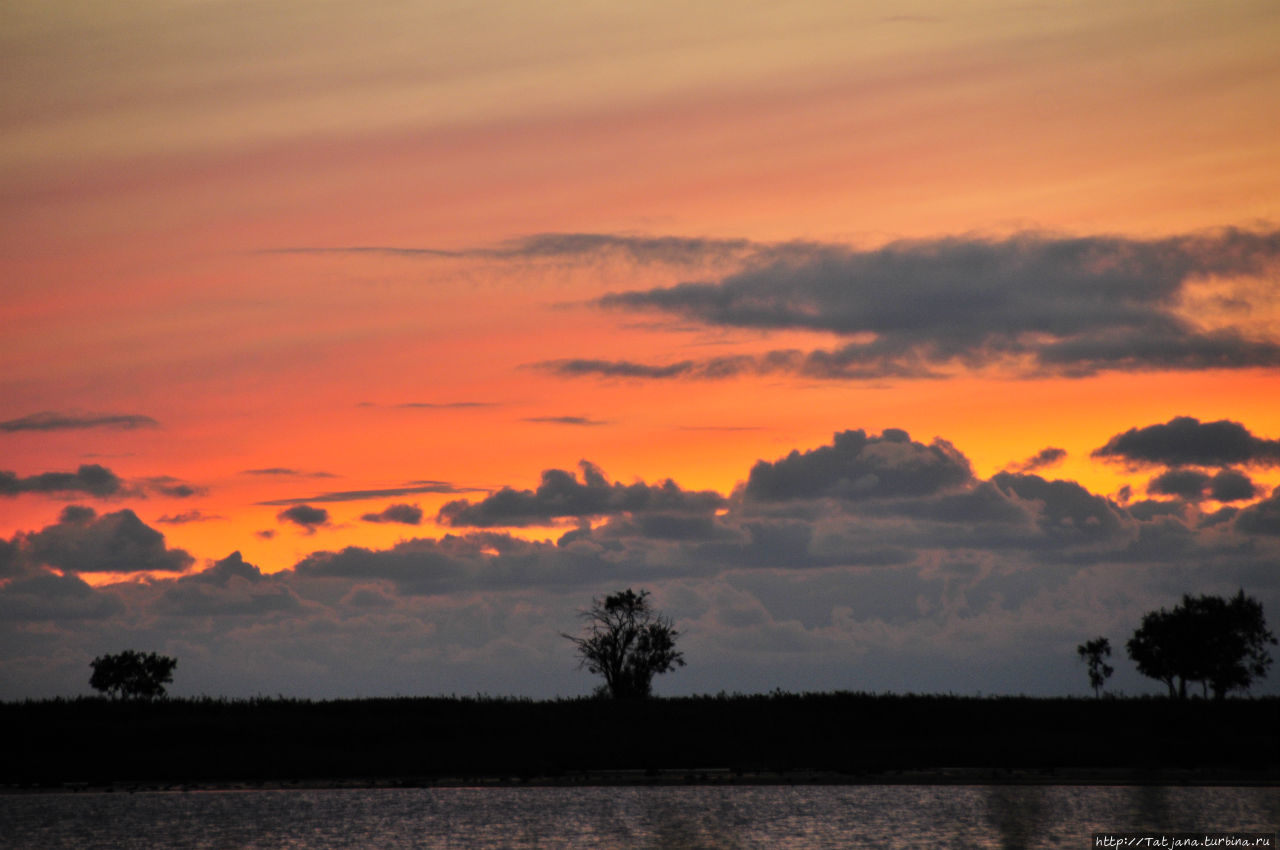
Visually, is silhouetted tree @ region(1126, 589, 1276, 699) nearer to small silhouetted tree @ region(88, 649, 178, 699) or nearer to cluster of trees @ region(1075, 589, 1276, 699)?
cluster of trees @ region(1075, 589, 1276, 699)

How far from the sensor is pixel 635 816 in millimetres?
62000

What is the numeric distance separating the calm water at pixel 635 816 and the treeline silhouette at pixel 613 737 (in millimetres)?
8057

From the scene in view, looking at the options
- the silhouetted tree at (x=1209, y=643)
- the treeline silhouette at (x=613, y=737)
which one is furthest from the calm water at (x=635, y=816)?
the silhouetted tree at (x=1209, y=643)

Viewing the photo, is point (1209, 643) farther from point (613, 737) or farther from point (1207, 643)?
point (613, 737)

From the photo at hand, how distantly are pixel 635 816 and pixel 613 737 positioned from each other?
87.1 ft

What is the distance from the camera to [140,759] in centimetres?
8444

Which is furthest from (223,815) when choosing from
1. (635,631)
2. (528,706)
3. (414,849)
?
(635,631)

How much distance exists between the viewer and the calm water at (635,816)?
5488 centimetres

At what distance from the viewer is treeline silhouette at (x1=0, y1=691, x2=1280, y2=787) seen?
82000mm

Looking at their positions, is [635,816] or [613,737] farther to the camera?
[613,737]

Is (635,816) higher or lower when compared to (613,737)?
lower

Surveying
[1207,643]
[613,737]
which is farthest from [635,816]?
[1207,643]

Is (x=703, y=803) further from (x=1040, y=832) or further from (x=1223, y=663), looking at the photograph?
(x=1223, y=663)

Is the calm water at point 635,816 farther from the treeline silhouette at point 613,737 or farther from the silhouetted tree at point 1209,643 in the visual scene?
the silhouetted tree at point 1209,643
